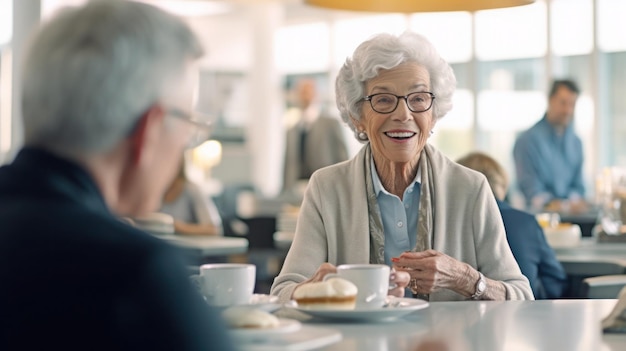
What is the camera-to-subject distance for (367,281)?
202 centimetres

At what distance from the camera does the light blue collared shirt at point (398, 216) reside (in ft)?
8.98

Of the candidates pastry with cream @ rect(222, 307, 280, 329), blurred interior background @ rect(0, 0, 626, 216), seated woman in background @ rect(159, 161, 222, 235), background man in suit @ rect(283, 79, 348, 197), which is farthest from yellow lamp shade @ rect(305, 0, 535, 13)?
background man in suit @ rect(283, 79, 348, 197)

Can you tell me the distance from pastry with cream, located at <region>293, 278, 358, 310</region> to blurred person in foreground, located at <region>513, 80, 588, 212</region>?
6.12 metres

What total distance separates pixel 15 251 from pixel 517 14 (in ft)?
41.2

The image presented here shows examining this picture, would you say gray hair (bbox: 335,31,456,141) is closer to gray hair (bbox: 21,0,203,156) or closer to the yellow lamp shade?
the yellow lamp shade

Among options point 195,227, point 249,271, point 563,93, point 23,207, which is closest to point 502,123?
point 563,93

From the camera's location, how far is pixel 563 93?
7.85 meters

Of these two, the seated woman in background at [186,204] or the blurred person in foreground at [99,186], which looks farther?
the seated woman in background at [186,204]

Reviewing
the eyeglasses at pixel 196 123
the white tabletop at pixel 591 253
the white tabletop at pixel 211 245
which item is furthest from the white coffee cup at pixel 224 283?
the white tabletop at pixel 211 245

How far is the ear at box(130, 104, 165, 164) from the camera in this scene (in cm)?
117

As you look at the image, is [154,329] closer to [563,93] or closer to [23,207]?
[23,207]

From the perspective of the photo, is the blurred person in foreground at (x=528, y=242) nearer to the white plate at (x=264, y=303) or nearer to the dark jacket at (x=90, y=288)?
the white plate at (x=264, y=303)

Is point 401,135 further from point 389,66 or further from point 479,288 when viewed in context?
point 479,288

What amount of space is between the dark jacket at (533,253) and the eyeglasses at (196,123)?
6.58 feet
